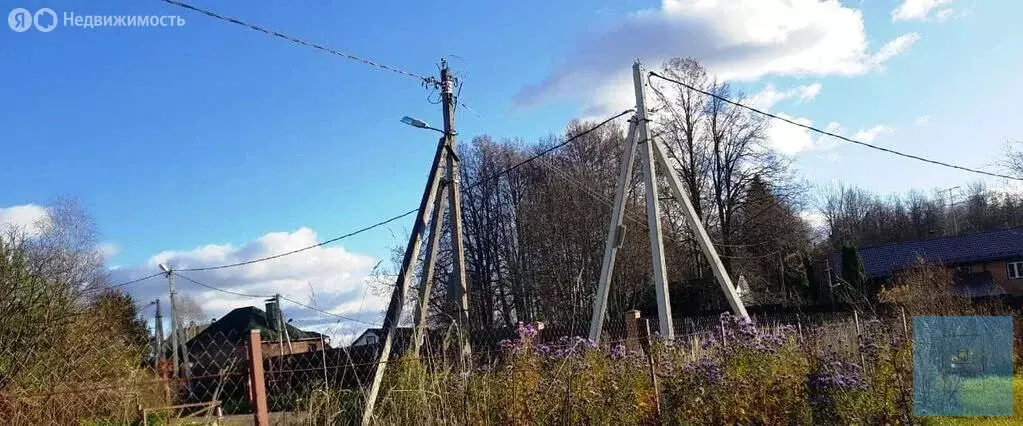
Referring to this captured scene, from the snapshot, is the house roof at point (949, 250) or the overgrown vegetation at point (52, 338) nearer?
the overgrown vegetation at point (52, 338)

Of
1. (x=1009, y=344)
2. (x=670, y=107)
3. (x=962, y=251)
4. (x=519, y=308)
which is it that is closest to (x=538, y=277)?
(x=519, y=308)

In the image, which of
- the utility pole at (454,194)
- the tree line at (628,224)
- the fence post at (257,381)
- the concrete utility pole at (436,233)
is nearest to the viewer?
the fence post at (257,381)

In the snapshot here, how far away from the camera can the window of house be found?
32.1 m

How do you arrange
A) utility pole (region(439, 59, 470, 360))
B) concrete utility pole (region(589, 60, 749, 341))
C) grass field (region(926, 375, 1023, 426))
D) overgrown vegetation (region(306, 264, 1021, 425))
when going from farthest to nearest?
concrete utility pole (region(589, 60, 749, 341)), utility pole (region(439, 59, 470, 360)), grass field (region(926, 375, 1023, 426)), overgrown vegetation (region(306, 264, 1021, 425))

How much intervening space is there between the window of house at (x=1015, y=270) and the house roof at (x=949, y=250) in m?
0.65

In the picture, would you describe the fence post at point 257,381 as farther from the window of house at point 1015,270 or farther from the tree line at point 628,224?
the window of house at point 1015,270

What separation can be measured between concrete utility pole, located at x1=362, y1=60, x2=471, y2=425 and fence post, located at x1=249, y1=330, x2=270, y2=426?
7.28ft

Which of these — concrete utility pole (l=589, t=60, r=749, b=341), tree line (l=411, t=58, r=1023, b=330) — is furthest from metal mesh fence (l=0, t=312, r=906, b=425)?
tree line (l=411, t=58, r=1023, b=330)

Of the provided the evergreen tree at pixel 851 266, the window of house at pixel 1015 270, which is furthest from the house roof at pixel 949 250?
the evergreen tree at pixel 851 266

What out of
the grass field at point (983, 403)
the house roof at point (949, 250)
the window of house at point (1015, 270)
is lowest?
the grass field at point (983, 403)

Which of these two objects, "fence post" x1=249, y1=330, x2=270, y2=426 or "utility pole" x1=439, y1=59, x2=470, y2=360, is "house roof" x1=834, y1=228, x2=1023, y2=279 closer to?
"utility pole" x1=439, y1=59, x2=470, y2=360

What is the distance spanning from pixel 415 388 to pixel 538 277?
24.4 metres

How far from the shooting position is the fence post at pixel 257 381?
16.0 ft

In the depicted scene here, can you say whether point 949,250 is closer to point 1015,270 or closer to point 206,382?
point 1015,270
